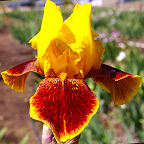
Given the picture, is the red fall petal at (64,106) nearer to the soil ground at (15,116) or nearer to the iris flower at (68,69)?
the iris flower at (68,69)

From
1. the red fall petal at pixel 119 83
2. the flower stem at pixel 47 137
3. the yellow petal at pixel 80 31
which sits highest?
the yellow petal at pixel 80 31

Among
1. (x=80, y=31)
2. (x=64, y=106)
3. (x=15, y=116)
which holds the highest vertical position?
(x=80, y=31)

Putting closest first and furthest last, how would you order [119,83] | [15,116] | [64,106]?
1. [64,106]
2. [119,83]
3. [15,116]

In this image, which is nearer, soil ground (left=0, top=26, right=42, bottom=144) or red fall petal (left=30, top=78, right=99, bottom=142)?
red fall petal (left=30, top=78, right=99, bottom=142)

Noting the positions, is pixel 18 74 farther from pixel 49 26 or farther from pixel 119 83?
pixel 119 83

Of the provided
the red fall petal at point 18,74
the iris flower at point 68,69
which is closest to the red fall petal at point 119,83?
the iris flower at point 68,69

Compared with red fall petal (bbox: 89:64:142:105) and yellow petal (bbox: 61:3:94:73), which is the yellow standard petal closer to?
yellow petal (bbox: 61:3:94:73)

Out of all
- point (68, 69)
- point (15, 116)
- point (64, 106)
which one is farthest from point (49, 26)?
point (15, 116)

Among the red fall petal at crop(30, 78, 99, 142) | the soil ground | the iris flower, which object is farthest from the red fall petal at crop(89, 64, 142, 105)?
the soil ground
